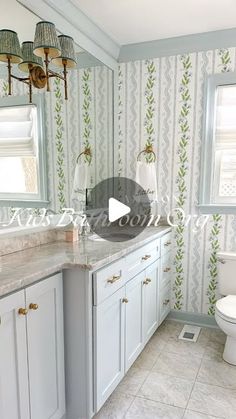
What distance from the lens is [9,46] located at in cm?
160

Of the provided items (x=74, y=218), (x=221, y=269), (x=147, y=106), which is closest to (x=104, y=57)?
(x=147, y=106)

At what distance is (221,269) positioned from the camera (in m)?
2.54

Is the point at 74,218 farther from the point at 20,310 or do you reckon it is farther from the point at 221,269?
the point at 221,269

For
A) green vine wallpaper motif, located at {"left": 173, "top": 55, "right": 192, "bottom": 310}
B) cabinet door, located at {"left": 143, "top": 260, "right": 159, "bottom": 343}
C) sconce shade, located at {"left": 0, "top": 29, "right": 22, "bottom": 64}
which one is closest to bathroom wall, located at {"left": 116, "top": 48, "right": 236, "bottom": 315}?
green vine wallpaper motif, located at {"left": 173, "top": 55, "right": 192, "bottom": 310}

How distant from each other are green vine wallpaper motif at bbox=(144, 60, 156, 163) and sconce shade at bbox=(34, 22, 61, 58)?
123 cm

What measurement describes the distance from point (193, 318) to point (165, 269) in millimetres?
567

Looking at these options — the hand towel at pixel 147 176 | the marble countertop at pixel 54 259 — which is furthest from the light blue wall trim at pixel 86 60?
the marble countertop at pixel 54 259

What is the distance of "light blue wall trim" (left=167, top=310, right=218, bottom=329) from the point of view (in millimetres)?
2750

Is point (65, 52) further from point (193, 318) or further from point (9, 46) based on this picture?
point (193, 318)

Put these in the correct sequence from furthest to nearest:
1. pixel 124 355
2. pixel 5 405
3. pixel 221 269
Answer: pixel 221 269, pixel 124 355, pixel 5 405

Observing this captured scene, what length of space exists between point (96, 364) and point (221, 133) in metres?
2.01

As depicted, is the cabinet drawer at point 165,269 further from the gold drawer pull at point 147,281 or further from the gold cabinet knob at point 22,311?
the gold cabinet knob at point 22,311

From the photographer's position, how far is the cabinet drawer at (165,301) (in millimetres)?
2611
